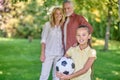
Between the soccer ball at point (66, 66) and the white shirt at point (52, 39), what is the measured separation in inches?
73.4

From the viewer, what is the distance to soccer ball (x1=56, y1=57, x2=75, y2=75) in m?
5.10

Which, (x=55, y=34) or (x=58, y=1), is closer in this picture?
(x=55, y=34)

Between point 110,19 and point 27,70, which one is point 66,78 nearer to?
point 27,70


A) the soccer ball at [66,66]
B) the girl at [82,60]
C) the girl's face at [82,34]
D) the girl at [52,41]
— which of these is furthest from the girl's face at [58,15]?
the girl's face at [82,34]

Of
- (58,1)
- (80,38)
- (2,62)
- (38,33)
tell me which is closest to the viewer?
(80,38)

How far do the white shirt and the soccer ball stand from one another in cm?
187

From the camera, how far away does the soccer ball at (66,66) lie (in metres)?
5.10

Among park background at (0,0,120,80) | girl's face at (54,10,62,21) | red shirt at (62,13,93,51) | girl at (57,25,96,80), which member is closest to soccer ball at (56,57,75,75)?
girl at (57,25,96,80)

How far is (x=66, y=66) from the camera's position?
532 cm

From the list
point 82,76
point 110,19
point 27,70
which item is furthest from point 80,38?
point 110,19

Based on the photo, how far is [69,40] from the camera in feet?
22.9

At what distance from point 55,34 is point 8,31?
92.1 ft

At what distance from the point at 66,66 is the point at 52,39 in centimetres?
219

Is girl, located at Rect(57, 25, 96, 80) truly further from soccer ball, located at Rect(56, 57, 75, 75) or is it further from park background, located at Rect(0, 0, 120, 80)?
park background, located at Rect(0, 0, 120, 80)
